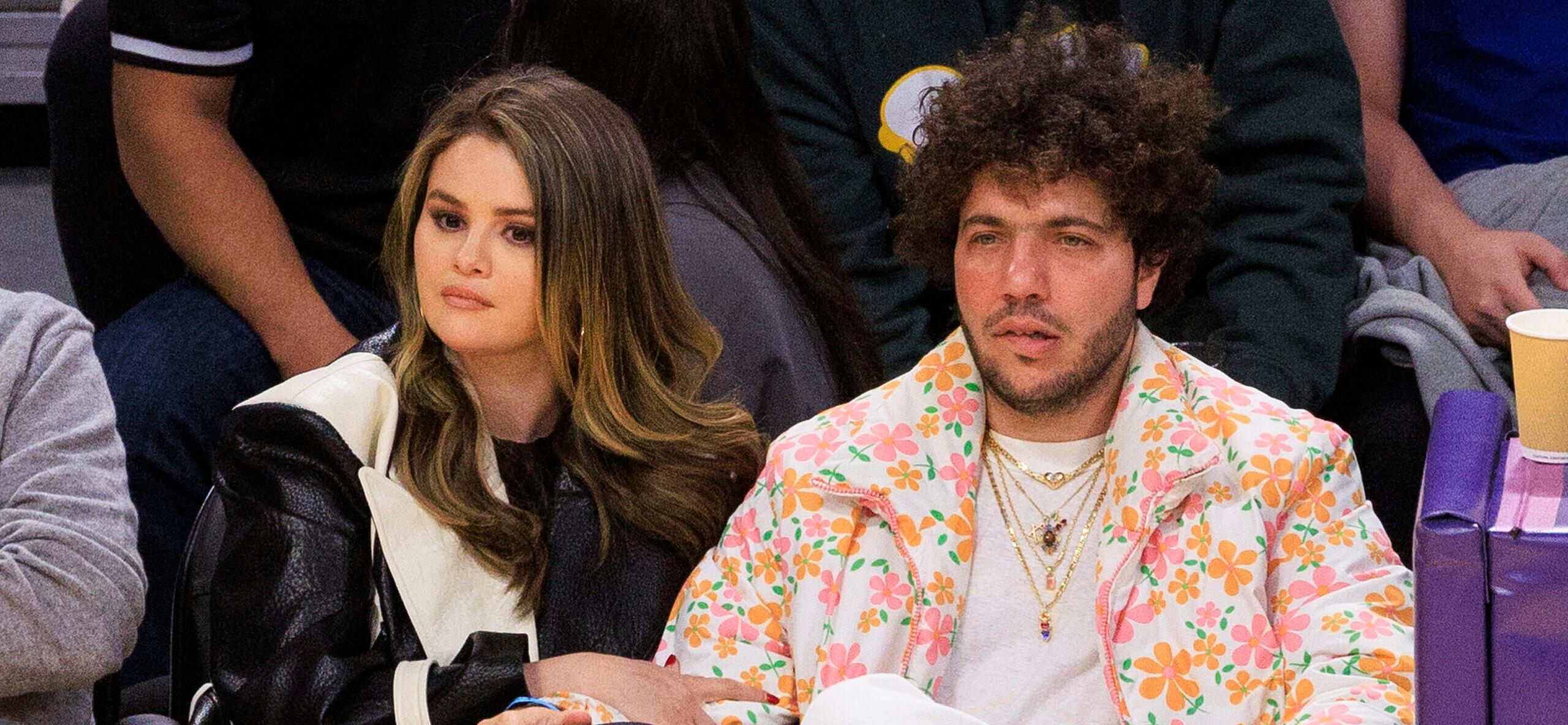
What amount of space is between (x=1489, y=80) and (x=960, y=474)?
1457 mm

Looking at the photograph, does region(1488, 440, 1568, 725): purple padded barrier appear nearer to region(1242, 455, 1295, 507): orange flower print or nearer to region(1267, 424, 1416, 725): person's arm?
region(1267, 424, 1416, 725): person's arm

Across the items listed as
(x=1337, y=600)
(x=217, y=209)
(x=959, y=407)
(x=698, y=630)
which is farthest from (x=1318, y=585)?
(x=217, y=209)

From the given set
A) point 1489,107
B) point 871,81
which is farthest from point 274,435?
point 1489,107

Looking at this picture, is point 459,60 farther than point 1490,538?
Yes

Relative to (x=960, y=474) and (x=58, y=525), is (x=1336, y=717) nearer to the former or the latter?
(x=960, y=474)

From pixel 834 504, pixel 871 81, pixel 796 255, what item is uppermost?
pixel 871 81

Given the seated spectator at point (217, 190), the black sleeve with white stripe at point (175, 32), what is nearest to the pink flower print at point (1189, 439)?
the seated spectator at point (217, 190)

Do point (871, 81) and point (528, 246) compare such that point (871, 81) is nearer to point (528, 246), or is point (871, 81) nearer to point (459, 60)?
point (459, 60)

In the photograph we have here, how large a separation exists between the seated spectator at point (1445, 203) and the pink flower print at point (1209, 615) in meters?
0.91

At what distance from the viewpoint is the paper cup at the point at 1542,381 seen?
139cm

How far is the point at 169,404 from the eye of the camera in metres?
2.54

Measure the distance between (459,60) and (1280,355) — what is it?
1278 millimetres

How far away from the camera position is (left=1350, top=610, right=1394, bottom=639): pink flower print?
1799mm

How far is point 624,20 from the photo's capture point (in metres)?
2.42
